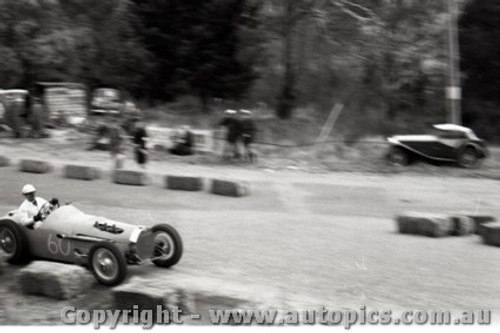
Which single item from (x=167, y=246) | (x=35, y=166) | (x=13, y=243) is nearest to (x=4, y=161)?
(x=35, y=166)

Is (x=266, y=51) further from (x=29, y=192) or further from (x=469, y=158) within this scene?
(x=29, y=192)

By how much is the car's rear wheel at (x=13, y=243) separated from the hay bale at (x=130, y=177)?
3.11 ft

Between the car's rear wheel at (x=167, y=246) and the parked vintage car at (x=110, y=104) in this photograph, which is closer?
the car's rear wheel at (x=167, y=246)

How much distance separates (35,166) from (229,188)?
1.61 m

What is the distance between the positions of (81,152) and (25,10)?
1240 mm

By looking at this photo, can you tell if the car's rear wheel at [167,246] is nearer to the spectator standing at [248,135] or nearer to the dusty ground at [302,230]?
the dusty ground at [302,230]

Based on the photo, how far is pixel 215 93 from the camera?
665 cm

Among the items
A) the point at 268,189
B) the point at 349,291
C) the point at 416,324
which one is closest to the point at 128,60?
the point at 268,189

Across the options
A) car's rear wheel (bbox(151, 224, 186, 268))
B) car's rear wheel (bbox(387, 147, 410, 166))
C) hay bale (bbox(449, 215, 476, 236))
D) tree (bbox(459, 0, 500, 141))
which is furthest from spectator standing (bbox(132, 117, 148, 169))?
tree (bbox(459, 0, 500, 141))

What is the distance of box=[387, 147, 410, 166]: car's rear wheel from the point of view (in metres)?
6.36

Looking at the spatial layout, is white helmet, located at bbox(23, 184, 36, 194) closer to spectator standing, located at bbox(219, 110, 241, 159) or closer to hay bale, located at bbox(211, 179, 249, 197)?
hay bale, located at bbox(211, 179, 249, 197)

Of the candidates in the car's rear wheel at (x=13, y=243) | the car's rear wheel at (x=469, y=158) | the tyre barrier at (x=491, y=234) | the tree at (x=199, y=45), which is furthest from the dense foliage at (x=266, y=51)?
the tyre barrier at (x=491, y=234)

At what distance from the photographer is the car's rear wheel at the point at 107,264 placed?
5.01m

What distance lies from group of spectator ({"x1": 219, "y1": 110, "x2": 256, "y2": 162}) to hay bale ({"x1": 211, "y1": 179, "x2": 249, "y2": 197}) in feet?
0.95
